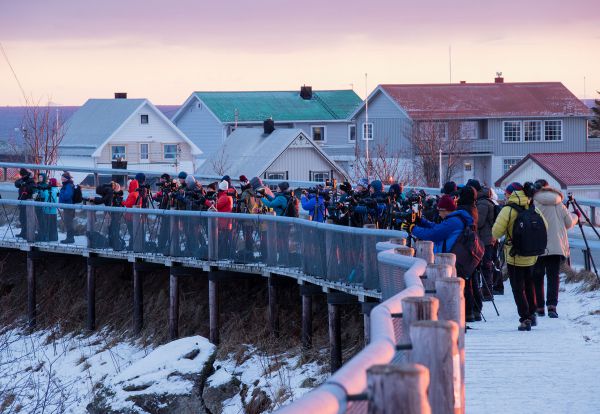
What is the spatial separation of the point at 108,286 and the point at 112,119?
42270 millimetres

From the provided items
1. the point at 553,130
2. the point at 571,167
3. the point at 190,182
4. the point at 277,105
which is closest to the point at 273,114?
the point at 277,105

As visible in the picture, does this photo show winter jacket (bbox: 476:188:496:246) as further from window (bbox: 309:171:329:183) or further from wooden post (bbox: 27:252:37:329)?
window (bbox: 309:171:329:183)

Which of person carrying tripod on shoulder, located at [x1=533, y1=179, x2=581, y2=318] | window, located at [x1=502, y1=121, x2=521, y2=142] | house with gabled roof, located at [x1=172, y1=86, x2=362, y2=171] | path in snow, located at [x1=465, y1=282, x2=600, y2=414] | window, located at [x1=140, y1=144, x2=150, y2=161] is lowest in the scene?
path in snow, located at [x1=465, y1=282, x2=600, y2=414]

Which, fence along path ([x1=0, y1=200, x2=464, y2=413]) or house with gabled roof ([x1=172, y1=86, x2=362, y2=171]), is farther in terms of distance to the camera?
house with gabled roof ([x1=172, y1=86, x2=362, y2=171])

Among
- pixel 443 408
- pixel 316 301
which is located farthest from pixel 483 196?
pixel 443 408

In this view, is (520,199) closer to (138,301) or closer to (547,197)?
(547,197)

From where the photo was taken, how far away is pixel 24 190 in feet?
96.3

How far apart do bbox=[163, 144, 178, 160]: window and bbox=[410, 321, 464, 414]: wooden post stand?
7038cm

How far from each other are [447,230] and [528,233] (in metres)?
1.10

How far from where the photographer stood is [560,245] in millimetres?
15586

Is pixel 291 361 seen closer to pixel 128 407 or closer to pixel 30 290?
pixel 128 407

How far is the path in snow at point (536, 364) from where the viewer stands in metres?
10.7

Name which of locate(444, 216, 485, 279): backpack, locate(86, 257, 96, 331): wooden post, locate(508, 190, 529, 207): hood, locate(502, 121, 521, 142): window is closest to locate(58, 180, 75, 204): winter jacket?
locate(86, 257, 96, 331): wooden post

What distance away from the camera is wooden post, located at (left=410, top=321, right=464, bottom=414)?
5.65m
